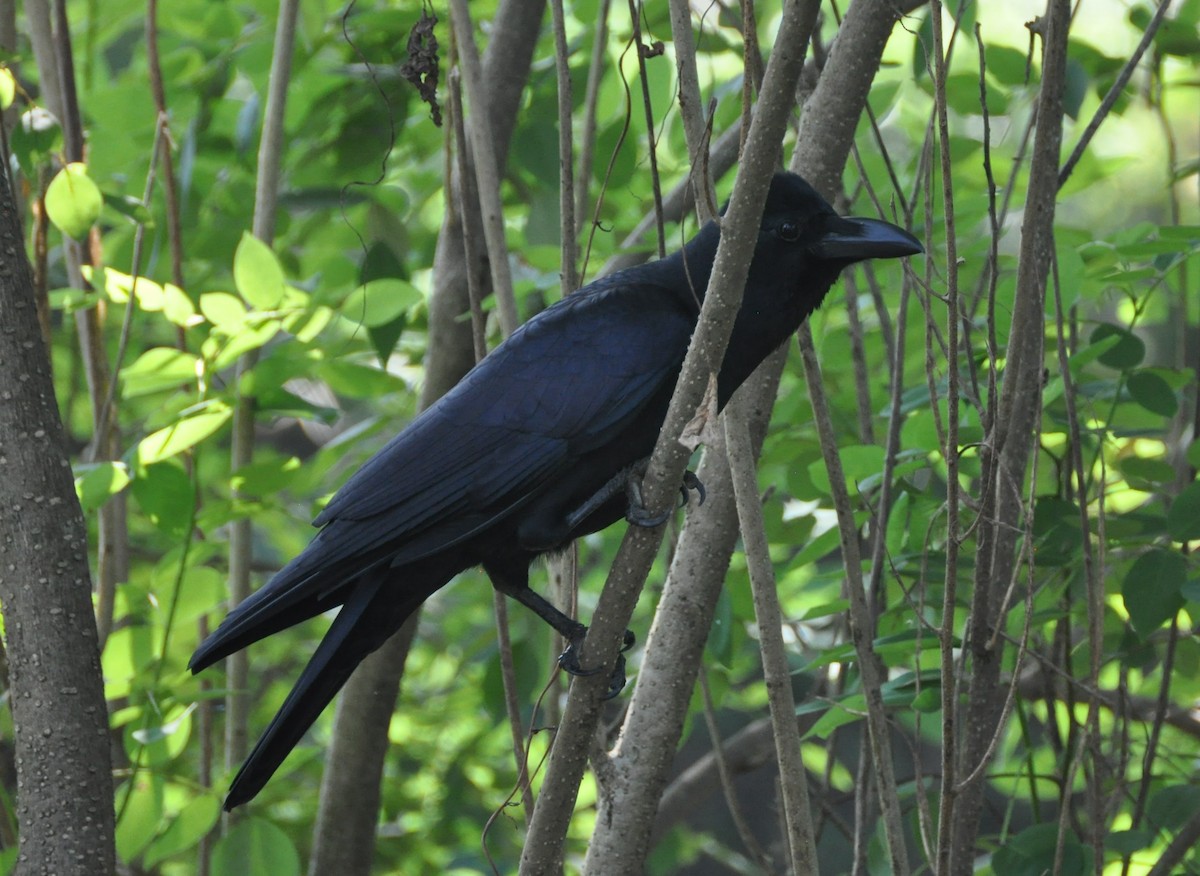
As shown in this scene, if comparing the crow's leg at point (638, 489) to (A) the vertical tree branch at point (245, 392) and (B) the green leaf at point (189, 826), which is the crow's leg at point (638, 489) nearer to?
(A) the vertical tree branch at point (245, 392)

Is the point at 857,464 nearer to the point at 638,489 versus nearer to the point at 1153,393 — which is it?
the point at 638,489

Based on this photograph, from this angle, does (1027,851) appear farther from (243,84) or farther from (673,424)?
(243,84)

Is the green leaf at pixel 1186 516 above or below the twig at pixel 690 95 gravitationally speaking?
below

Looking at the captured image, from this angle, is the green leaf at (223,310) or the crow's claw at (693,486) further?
the green leaf at (223,310)

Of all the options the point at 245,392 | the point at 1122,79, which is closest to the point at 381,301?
the point at 245,392

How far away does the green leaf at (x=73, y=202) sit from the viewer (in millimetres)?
2910

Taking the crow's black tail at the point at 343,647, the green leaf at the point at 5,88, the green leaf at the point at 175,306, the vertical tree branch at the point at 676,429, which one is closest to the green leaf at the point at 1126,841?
the vertical tree branch at the point at 676,429

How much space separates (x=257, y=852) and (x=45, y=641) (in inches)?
46.0

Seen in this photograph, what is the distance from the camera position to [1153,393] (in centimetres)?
296

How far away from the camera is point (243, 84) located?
17.6 feet

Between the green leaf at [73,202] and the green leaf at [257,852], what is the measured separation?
61.3 inches

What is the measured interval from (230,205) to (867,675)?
3.07 meters

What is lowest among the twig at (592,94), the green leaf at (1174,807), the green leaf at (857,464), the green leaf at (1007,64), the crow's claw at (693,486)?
the green leaf at (1174,807)

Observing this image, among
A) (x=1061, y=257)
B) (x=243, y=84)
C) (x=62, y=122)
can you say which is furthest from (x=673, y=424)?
(x=243, y=84)
